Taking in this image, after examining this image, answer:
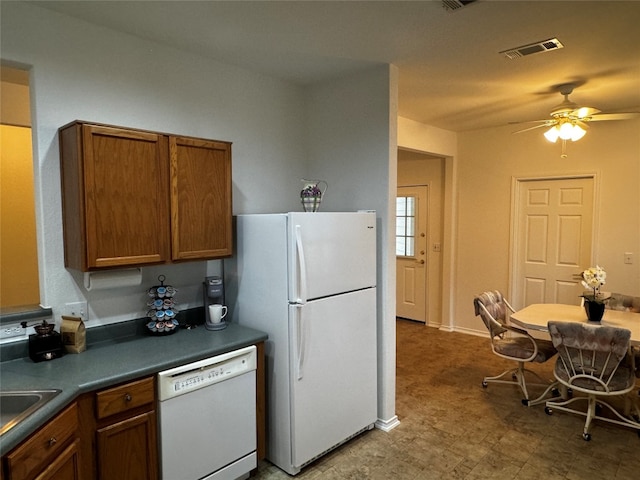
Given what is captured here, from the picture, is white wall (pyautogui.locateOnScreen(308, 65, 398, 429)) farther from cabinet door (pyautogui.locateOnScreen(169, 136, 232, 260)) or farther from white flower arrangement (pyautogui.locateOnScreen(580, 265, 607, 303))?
white flower arrangement (pyautogui.locateOnScreen(580, 265, 607, 303))

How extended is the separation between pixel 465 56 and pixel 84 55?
2373 millimetres

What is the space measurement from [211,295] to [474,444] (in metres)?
2.09

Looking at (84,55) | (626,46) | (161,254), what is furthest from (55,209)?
(626,46)

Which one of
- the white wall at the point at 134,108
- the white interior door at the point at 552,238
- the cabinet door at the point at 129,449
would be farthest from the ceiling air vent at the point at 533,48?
the cabinet door at the point at 129,449

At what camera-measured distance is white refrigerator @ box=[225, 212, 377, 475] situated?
2471 mm

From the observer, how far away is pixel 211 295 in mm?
2730

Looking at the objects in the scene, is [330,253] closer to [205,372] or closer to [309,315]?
[309,315]

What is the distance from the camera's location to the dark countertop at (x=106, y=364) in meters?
1.62

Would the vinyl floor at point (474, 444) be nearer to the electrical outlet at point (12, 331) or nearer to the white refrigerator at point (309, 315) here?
the white refrigerator at point (309, 315)

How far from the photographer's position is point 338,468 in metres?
2.61

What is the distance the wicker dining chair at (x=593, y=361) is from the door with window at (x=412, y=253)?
296cm

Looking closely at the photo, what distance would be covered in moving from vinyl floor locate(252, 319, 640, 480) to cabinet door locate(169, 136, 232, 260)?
1462mm

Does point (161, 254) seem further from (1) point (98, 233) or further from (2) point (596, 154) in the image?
(2) point (596, 154)

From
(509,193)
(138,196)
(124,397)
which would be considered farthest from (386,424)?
(509,193)
